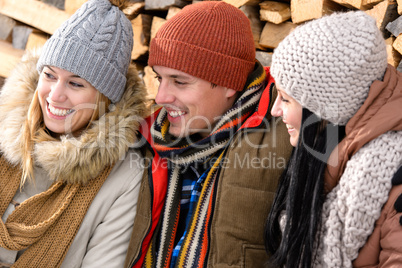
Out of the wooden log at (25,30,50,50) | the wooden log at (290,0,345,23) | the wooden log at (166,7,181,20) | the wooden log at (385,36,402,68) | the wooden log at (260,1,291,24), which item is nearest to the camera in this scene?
the wooden log at (385,36,402,68)

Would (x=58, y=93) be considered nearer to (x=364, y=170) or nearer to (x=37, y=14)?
(x=364, y=170)

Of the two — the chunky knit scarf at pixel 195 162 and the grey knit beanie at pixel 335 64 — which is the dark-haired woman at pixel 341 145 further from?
the chunky knit scarf at pixel 195 162

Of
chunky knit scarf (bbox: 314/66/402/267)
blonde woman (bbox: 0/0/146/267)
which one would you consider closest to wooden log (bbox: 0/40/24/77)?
blonde woman (bbox: 0/0/146/267)

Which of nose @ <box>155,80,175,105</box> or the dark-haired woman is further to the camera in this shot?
nose @ <box>155,80,175,105</box>

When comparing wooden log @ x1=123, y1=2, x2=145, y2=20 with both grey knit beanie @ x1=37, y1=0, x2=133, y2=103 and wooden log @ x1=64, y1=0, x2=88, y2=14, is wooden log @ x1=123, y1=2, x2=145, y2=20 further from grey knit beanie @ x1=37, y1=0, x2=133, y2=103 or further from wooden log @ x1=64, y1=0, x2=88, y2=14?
grey knit beanie @ x1=37, y1=0, x2=133, y2=103

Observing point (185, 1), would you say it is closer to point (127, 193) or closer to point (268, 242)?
point (127, 193)

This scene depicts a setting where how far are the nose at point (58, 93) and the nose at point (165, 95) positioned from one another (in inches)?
17.5

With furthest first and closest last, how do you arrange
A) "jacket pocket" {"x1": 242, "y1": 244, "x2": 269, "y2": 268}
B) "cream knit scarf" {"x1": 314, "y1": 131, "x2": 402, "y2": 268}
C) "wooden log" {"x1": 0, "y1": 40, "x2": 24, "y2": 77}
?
"wooden log" {"x1": 0, "y1": 40, "x2": 24, "y2": 77}, "jacket pocket" {"x1": 242, "y1": 244, "x2": 269, "y2": 268}, "cream knit scarf" {"x1": 314, "y1": 131, "x2": 402, "y2": 268}

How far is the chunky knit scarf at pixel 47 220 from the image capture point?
2.12 metres

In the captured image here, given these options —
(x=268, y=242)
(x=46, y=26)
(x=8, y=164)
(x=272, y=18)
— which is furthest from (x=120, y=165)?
(x=46, y=26)

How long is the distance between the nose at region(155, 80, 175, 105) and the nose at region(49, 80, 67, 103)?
17.5 inches

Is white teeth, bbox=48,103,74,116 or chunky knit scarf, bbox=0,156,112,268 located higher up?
white teeth, bbox=48,103,74,116

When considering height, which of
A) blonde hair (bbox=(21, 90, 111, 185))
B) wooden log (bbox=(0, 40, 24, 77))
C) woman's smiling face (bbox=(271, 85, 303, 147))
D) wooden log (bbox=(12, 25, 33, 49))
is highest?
woman's smiling face (bbox=(271, 85, 303, 147))

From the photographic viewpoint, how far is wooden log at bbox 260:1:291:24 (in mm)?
2676
